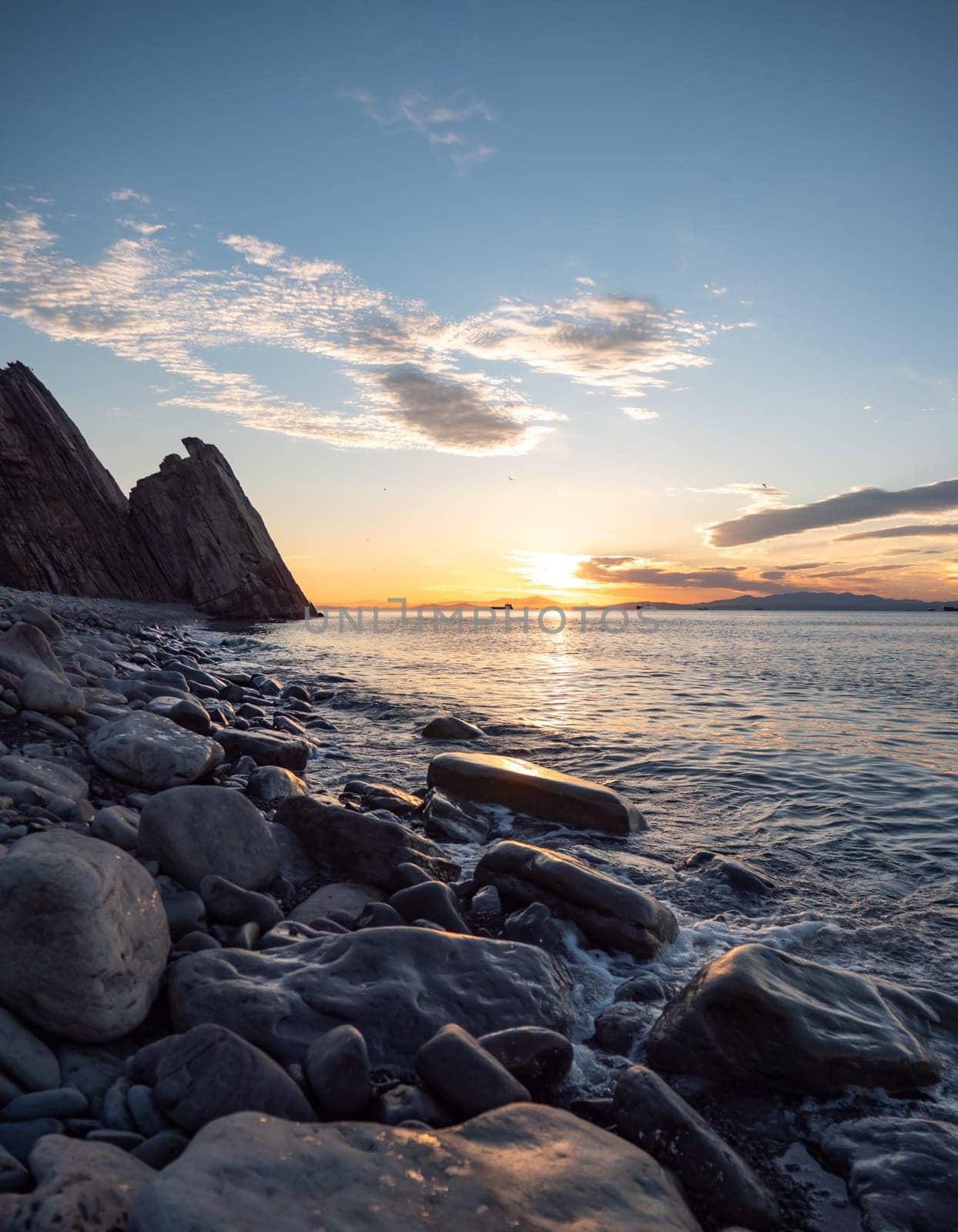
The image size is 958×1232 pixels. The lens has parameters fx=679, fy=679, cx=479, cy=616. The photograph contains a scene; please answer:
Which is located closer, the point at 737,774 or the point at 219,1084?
the point at 219,1084

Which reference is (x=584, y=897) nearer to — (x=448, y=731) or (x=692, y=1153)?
(x=692, y=1153)

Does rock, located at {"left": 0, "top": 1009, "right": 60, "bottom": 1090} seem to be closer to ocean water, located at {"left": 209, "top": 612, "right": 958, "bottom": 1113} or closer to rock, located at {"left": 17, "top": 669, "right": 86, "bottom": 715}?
ocean water, located at {"left": 209, "top": 612, "right": 958, "bottom": 1113}

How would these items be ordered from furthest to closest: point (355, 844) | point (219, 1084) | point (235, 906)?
point (355, 844) < point (235, 906) < point (219, 1084)

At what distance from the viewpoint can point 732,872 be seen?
616 cm

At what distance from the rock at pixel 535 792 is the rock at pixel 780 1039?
3.64m

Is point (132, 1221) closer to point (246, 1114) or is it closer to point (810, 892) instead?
point (246, 1114)

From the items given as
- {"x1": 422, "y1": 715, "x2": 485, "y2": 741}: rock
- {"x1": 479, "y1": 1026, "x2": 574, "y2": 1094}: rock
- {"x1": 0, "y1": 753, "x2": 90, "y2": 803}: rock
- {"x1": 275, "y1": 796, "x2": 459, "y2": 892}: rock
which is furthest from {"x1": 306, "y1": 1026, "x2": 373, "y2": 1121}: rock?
{"x1": 422, "y1": 715, "x2": 485, "y2": 741}: rock

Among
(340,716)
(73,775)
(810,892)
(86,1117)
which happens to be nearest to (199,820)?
(73,775)

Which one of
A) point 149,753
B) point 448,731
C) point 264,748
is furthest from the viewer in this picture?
point 448,731

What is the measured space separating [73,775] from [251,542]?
6162cm

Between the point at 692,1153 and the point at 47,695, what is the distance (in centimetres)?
702

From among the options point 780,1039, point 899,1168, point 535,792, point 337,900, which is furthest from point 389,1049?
point 535,792

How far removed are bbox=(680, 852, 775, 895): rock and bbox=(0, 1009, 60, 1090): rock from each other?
5.19 metres

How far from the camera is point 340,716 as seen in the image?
13906 mm
